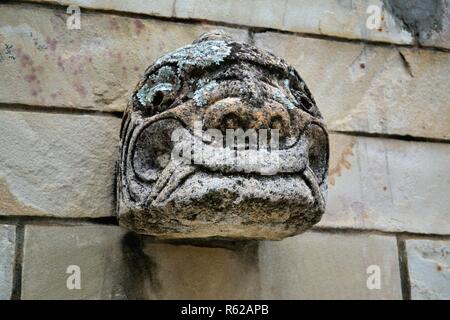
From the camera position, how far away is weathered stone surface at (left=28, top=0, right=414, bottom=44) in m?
1.88

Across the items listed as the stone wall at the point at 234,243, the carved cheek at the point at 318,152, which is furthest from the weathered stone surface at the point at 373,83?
the carved cheek at the point at 318,152

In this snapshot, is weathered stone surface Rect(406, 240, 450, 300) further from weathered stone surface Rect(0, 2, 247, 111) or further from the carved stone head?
weathered stone surface Rect(0, 2, 247, 111)

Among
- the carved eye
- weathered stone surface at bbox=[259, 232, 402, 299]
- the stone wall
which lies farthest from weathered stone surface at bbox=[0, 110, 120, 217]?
weathered stone surface at bbox=[259, 232, 402, 299]

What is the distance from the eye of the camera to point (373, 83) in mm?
1989

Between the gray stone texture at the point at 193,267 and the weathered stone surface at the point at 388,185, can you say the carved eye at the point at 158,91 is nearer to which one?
the gray stone texture at the point at 193,267

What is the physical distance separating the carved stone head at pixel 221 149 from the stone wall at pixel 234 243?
0.21m

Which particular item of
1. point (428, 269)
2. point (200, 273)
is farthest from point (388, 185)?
point (200, 273)

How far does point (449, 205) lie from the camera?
1.95 metres

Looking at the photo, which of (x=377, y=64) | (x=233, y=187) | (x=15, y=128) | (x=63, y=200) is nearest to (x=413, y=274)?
(x=377, y=64)

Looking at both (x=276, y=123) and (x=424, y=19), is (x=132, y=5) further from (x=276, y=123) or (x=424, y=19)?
(x=424, y=19)

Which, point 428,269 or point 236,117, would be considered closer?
point 236,117

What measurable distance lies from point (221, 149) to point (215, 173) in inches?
1.9

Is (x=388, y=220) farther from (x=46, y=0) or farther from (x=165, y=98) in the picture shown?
(x=46, y=0)

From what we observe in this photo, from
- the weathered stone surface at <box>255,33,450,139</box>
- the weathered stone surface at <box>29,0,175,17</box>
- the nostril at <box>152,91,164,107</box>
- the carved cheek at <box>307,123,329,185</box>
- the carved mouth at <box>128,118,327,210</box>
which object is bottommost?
the carved mouth at <box>128,118,327,210</box>
